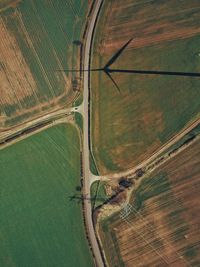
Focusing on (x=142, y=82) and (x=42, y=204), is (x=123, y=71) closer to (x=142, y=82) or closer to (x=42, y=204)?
(x=142, y=82)

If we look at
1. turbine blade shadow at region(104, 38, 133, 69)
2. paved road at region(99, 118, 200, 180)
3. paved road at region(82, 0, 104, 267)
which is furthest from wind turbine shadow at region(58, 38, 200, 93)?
paved road at region(99, 118, 200, 180)

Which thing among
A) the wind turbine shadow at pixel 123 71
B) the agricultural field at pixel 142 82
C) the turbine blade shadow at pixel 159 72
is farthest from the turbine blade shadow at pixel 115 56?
the turbine blade shadow at pixel 159 72

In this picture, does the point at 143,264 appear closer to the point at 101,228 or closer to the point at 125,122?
the point at 101,228

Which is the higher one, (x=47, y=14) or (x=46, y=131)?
(x=47, y=14)

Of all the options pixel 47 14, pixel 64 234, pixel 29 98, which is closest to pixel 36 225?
pixel 64 234

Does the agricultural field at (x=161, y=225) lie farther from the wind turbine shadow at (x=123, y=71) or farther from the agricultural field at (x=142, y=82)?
the wind turbine shadow at (x=123, y=71)

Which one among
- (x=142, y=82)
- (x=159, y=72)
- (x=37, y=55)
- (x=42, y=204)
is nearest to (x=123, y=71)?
(x=142, y=82)

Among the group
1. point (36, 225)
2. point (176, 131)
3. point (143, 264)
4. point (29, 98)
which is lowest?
point (143, 264)
